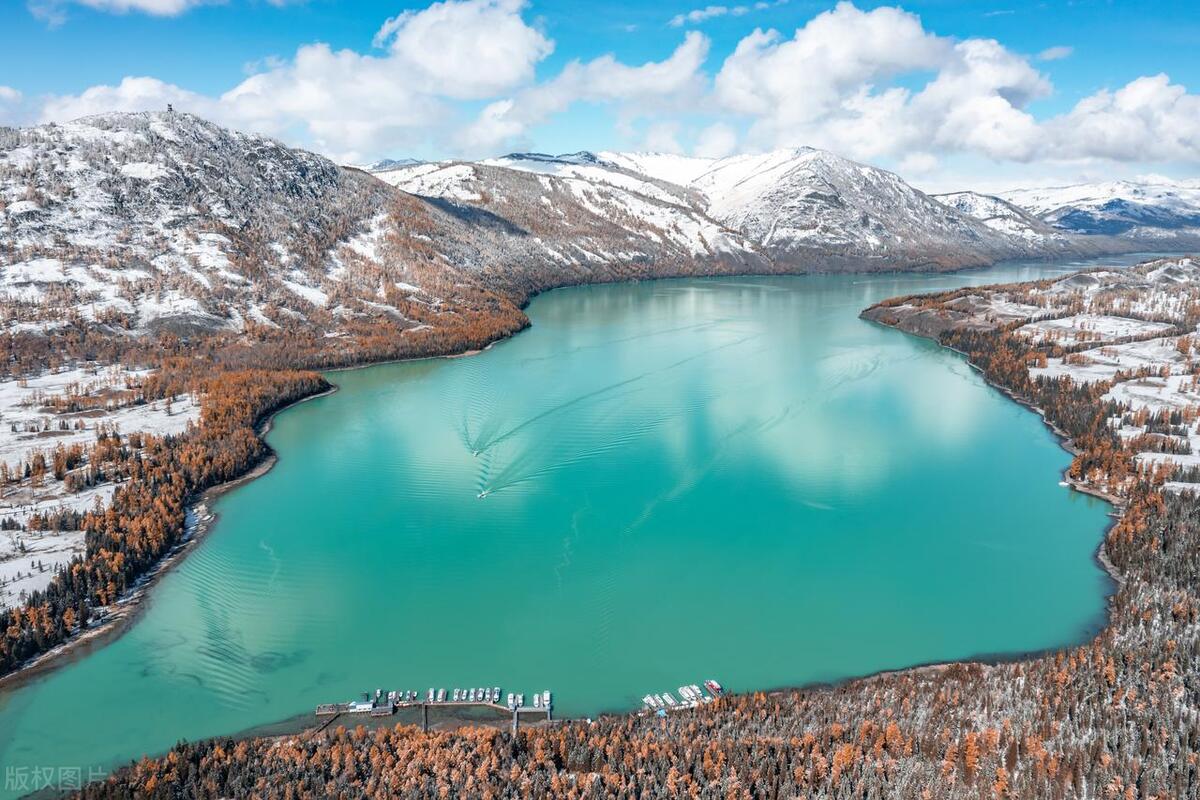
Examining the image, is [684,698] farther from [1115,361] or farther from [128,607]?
[1115,361]

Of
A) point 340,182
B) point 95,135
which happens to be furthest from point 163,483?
point 340,182

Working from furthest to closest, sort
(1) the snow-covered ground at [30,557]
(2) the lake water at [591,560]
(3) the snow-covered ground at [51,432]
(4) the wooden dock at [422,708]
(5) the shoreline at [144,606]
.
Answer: (3) the snow-covered ground at [51,432] < (1) the snow-covered ground at [30,557] < (2) the lake water at [591,560] < (5) the shoreline at [144,606] < (4) the wooden dock at [422,708]

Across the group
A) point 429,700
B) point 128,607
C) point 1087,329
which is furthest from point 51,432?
point 1087,329

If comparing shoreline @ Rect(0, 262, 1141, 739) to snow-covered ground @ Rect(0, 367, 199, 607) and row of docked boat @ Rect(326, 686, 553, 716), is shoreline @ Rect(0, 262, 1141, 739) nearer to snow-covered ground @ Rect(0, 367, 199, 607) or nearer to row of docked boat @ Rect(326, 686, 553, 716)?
row of docked boat @ Rect(326, 686, 553, 716)

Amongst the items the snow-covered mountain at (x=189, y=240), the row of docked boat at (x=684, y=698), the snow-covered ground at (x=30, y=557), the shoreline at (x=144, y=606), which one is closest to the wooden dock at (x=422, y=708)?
the shoreline at (x=144, y=606)

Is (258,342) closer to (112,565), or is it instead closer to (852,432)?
(112,565)

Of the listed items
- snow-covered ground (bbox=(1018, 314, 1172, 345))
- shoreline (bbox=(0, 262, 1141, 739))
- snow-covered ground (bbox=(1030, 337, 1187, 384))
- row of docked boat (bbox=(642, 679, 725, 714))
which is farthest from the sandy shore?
snow-covered ground (bbox=(1018, 314, 1172, 345))

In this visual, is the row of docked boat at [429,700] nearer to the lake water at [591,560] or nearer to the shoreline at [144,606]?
the lake water at [591,560]
